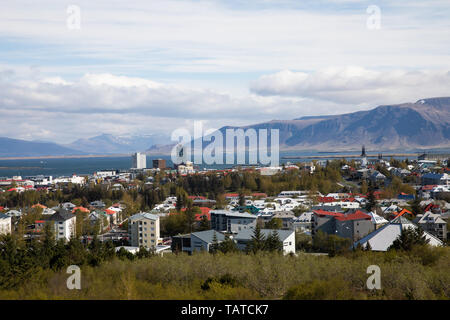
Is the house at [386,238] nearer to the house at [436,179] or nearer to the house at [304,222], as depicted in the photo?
the house at [304,222]

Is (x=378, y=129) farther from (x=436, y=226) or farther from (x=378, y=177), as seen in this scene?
(x=436, y=226)

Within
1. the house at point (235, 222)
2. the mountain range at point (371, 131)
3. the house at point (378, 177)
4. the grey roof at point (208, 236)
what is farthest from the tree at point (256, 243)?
the mountain range at point (371, 131)

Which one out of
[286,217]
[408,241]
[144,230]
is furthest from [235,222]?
[408,241]

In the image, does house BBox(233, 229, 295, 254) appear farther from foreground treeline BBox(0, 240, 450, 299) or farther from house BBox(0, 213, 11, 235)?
house BBox(0, 213, 11, 235)
